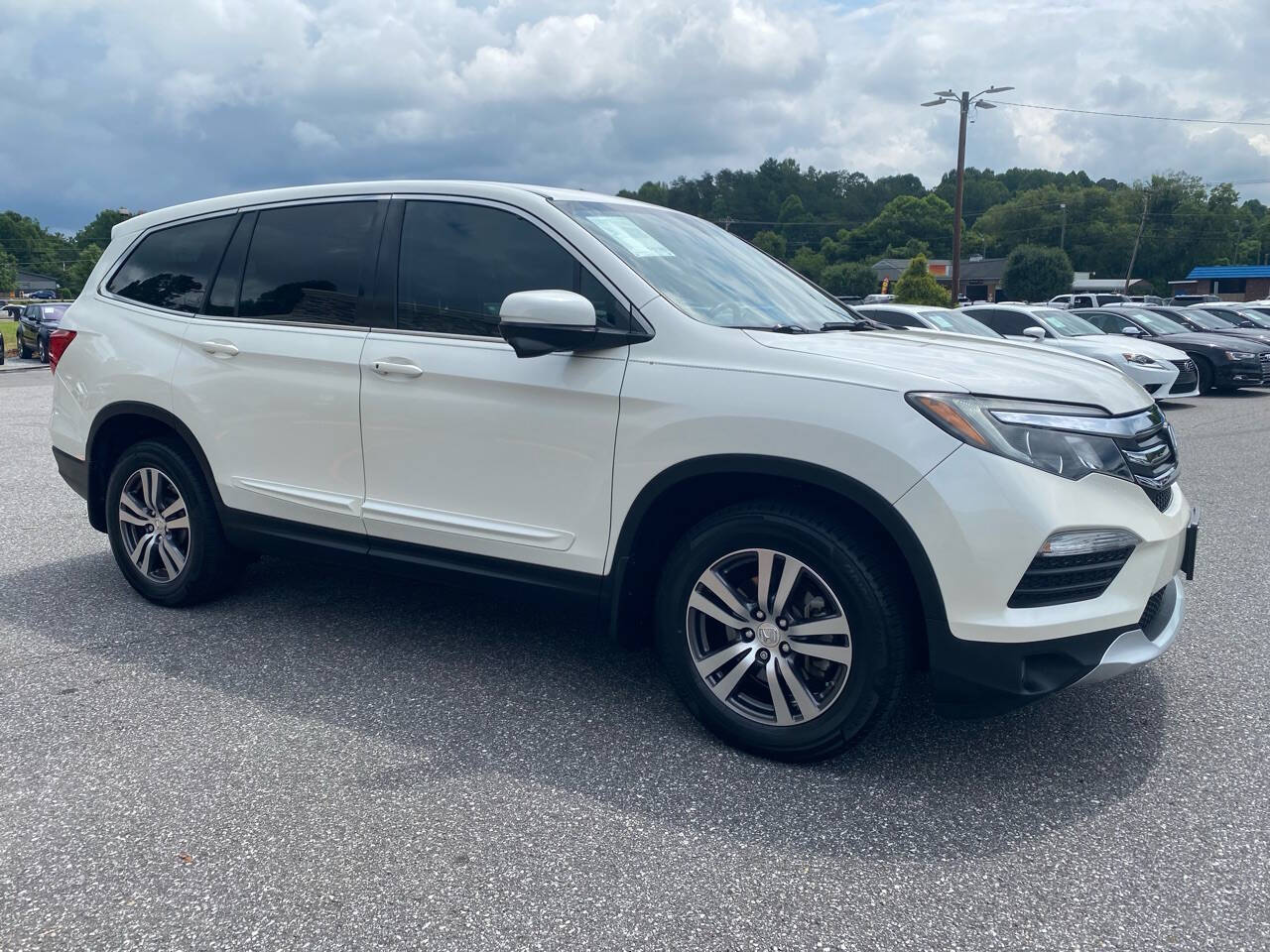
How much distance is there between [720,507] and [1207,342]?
16.2m

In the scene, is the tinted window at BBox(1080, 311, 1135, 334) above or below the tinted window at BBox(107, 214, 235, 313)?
below

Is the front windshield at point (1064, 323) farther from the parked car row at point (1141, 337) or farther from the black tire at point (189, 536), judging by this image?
the black tire at point (189, 536)

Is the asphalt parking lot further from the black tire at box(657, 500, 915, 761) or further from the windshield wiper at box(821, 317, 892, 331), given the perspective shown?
the windshield wiper at box(821, 317, 892, 331)

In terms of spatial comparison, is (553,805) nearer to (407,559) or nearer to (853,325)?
(407,559)

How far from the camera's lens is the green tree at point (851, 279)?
301 feet

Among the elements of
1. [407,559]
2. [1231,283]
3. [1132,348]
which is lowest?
[407,559]

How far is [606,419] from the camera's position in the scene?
3510 millimetres

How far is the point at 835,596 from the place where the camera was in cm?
316

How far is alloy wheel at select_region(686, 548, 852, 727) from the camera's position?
3.22 m

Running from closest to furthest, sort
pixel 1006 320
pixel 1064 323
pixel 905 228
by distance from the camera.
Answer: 1. pixel 1006 320
2. pixel 1064 323
3. pixel 905 228

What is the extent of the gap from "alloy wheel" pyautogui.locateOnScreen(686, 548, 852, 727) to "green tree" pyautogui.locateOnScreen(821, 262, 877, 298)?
3496 inches

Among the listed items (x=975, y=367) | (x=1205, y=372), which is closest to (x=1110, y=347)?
(x=1205, y=372)

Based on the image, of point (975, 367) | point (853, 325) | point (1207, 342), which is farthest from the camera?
point (1207, 342)

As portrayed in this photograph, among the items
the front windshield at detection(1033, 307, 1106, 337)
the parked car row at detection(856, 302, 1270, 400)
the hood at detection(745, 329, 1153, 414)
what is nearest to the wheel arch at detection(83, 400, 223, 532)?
the hood at detection(745, 329, 1153, 414)
